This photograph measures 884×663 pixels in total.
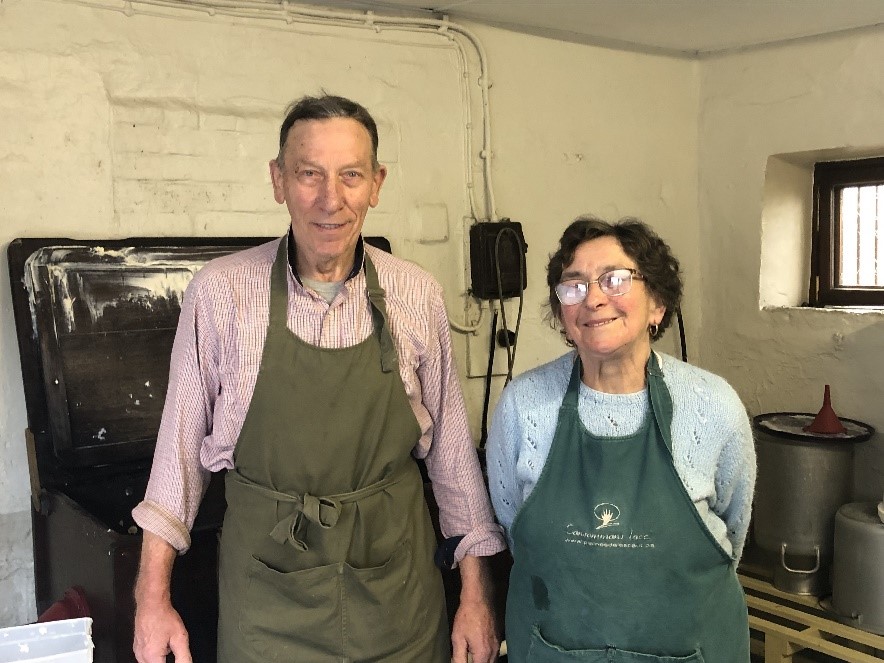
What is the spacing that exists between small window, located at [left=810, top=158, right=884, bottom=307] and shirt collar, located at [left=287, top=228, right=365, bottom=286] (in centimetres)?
196

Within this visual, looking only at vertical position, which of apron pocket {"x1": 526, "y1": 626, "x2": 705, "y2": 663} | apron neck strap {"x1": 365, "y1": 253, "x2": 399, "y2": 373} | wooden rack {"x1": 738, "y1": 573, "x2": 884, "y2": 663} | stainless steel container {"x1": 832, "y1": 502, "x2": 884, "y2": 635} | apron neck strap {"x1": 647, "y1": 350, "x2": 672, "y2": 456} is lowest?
wooden rack {"x1": 738, "y1": 573, "x2": 884, "y2": 663}

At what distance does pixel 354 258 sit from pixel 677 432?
0.57 m

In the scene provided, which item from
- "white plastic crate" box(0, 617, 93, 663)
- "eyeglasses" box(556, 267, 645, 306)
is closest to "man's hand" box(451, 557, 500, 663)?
"eyeglasses" box(556, 267, 645, 306)

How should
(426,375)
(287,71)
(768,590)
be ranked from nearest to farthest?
(426,375)
(287,71)
(768,590)

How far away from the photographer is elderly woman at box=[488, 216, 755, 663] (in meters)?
1.33

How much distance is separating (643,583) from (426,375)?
46 centimetres

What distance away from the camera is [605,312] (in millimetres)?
1357

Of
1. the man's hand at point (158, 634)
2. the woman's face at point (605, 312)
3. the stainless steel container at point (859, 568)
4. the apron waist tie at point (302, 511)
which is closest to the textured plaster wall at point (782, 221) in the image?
the stainless steel container at point (859, 568)

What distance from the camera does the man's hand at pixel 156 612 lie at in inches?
51.5

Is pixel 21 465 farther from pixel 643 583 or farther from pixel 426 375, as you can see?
pixel 643 583

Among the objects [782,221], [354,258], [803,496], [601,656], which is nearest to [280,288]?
[354,258]

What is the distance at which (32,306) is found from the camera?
177cm

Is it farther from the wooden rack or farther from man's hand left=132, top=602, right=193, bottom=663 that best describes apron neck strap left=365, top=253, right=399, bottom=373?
the wooden rack

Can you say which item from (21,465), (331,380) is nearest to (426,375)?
(331,380)
